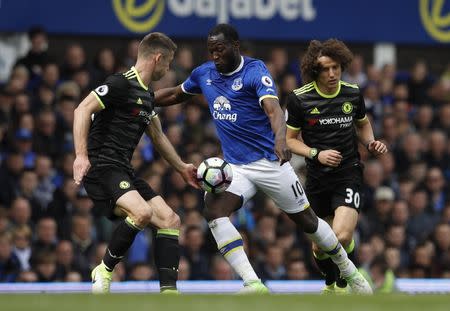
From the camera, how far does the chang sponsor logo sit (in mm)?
10648

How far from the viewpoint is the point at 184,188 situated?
15539 millimetres

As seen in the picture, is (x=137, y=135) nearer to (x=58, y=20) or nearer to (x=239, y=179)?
(x=239, y=179)

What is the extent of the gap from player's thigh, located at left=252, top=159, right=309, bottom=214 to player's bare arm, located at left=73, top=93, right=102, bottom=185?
1.41 m

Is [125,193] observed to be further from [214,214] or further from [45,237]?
[45,237]

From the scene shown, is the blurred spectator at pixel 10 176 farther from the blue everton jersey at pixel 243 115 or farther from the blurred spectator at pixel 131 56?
the blue everton jersey at pixel 243 115

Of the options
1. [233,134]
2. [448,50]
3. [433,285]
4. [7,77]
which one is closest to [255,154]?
[233,134]

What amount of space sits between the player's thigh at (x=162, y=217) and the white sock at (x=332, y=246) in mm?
1160

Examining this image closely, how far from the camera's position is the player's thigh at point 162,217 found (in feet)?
34.8

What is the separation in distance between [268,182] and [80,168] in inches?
63.6

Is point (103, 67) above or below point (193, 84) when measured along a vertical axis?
above

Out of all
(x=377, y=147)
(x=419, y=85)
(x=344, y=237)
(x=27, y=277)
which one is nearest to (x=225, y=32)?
(x=377, y=147)

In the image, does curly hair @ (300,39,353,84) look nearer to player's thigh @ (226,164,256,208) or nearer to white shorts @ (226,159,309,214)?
white shorts @ (226,159,309,214)

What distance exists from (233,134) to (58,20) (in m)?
6.97

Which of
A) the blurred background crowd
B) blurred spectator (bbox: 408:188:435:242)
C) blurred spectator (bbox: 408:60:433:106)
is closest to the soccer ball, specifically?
the blurred background crowd
